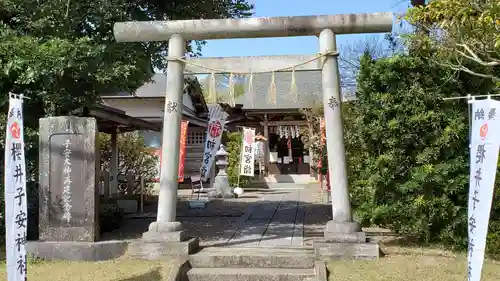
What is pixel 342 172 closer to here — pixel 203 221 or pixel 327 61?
pixel 327 61

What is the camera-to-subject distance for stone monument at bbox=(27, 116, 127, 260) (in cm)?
786

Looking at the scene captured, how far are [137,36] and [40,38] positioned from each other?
1.73m

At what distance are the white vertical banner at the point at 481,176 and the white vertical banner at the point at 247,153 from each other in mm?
15148

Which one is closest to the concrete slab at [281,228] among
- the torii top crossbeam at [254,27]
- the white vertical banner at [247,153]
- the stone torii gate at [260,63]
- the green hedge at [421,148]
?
the stone torii gate at [260,63]

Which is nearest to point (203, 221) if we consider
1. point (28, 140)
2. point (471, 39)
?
point (28, 140)

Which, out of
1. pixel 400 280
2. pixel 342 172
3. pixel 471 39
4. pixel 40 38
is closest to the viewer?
pixel 400 280

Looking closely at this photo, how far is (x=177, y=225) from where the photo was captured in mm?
7914

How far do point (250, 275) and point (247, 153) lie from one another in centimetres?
1346

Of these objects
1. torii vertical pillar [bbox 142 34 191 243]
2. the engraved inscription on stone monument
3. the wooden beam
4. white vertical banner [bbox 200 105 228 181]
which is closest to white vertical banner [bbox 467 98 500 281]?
the wooden beam

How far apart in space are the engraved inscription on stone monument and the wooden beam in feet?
7.57

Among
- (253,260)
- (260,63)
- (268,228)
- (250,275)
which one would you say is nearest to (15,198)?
(250,275)

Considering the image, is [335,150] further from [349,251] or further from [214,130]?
[214,130]

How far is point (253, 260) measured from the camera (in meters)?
7.32

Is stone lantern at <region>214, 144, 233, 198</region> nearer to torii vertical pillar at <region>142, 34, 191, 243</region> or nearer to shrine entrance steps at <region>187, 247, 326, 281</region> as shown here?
torii vertical pillar at <region>142, 34, 191, 243</region>
